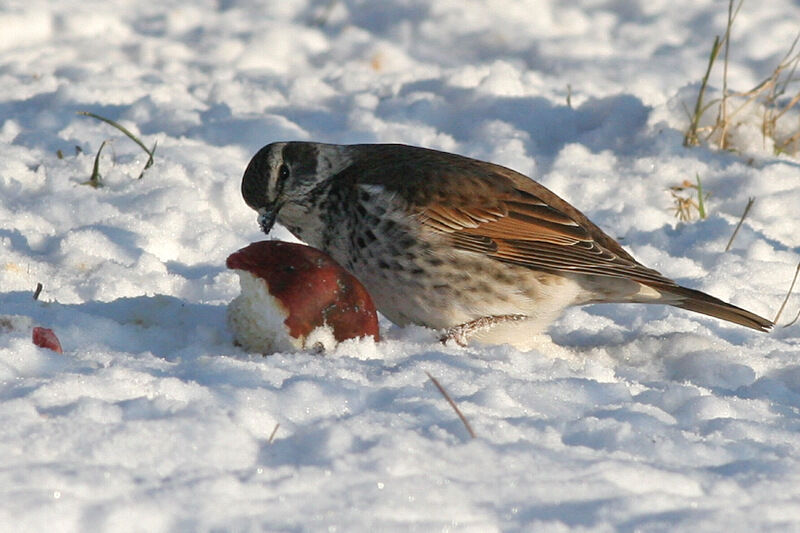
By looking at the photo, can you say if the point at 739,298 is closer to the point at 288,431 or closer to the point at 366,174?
the point at 366,174

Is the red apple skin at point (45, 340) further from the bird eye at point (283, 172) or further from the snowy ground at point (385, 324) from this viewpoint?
the bird eye at point (283, 172)

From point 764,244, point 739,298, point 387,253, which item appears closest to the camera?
point 387,253

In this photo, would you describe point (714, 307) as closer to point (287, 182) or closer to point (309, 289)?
point (309, 289)

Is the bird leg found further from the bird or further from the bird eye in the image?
the bird eye

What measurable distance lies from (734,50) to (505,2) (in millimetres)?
1942

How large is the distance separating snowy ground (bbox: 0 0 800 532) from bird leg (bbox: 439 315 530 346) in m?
0.14

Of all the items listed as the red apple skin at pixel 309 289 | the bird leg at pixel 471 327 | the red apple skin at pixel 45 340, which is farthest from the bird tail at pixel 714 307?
the red apple skin at pixel 45 340

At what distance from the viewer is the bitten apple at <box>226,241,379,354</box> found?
4184mm

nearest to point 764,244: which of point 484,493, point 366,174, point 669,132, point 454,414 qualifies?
point 669,132

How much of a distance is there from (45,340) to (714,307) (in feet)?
9.27

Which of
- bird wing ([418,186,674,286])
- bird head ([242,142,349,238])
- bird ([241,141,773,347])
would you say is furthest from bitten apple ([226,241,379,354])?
bird head ([242,142,349,238])

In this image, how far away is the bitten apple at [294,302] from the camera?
4184 millimetres

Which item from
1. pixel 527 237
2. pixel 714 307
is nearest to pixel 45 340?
pixel 527 237

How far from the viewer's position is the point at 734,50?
28.4 feet
